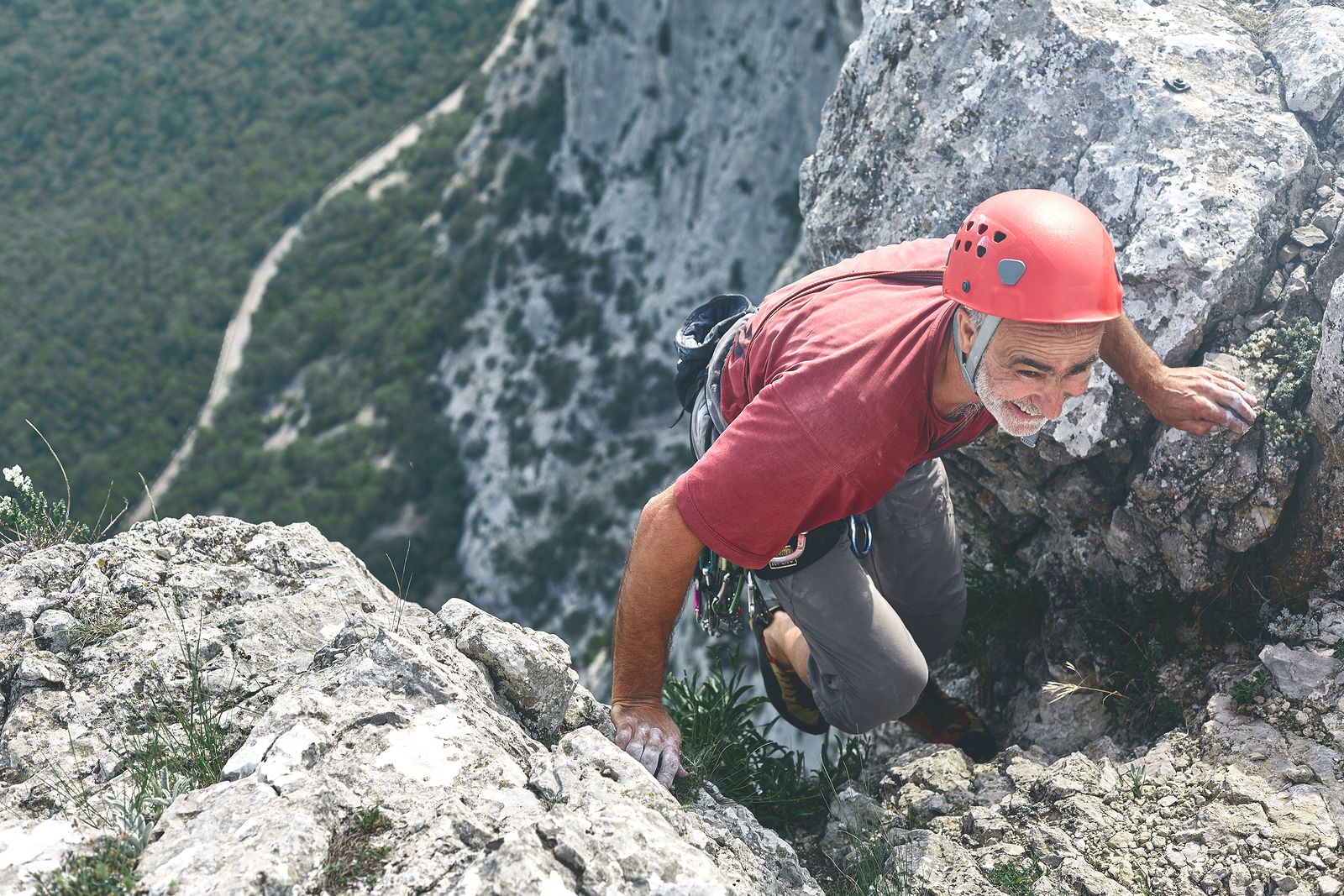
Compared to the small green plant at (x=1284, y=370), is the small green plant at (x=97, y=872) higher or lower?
lower

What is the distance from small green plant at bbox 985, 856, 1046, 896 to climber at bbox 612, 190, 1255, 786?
843mm

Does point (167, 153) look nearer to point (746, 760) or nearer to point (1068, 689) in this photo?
point (746, 760)

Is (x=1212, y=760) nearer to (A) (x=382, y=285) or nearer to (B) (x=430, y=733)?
(B) (x=430, y=733)

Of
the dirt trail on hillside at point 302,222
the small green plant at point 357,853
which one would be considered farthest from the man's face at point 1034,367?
the dirt trail on hillside at point 302,222

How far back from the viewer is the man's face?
3.21m

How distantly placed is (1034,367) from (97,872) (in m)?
3.20

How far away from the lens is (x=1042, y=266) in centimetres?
310

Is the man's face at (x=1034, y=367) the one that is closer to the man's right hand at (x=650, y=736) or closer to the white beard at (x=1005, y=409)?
the white beard at (x=1005, y=409)

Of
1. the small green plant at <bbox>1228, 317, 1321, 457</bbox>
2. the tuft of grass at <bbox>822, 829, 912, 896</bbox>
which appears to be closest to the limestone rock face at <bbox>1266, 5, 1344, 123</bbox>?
the small green plant at <bbox>1228, 317, 1321, 457</bbox>

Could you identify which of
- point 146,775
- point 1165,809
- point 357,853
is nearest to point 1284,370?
point 1165,809

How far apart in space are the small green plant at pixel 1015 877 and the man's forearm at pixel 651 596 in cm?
134

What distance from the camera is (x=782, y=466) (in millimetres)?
3080

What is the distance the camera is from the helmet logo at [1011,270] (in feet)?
10.2

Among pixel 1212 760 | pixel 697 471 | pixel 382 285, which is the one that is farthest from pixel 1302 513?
pixel 382 285
